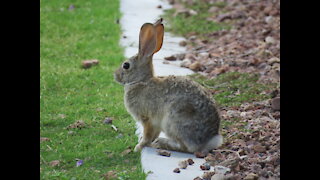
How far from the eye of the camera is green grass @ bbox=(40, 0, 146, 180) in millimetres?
6941

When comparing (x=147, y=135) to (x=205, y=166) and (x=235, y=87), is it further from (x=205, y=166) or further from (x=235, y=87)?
(x=235, y=87)

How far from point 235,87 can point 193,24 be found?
12.6 feet

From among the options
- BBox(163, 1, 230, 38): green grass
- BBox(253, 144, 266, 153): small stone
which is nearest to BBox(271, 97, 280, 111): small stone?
BBox(253, 144, 266, 153): small stone

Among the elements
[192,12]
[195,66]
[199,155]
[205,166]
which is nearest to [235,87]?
[195,66]

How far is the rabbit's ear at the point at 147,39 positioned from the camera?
7.30 metres

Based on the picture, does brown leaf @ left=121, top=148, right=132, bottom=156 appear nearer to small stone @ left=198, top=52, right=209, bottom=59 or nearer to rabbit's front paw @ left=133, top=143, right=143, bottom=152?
rabbit's front paw @ left=133, top=143, right=143, bottom=152

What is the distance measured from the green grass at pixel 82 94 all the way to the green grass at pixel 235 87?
131cm

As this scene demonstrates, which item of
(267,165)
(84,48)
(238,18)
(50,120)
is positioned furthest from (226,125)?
(238,18)

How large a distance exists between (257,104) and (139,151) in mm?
2211

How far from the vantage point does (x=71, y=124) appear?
8273 millimetres

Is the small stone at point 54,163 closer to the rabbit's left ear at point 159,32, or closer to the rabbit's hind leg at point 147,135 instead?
the rabbit's hind leg at point 147,135

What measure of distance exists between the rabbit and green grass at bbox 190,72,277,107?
1.78m

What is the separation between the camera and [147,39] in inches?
288
